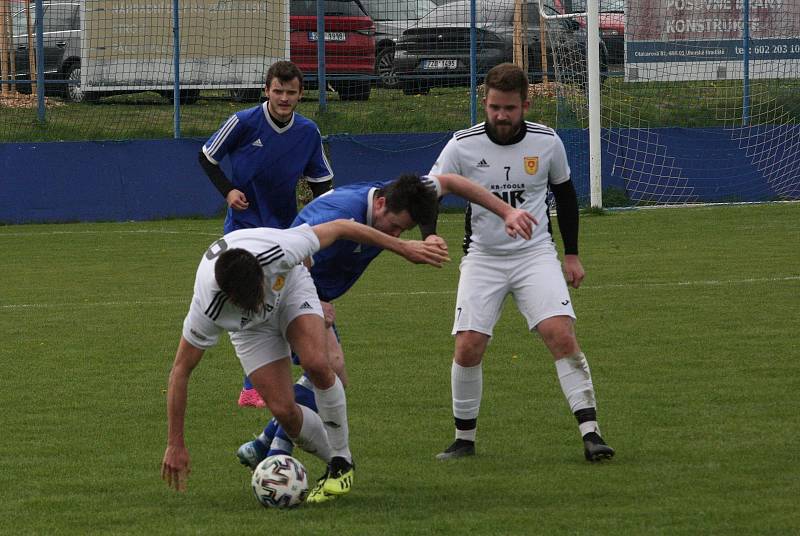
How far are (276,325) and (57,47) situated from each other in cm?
1588

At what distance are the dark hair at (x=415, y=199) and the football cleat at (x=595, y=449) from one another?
4.47 ft

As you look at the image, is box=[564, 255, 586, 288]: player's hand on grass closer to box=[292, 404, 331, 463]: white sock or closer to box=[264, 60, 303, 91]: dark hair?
box=[292, 404, 331, 463]: white sock

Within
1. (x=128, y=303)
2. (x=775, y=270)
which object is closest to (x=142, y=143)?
(x=128, y=303)

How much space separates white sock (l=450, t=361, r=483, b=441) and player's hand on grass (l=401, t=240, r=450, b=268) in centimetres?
128

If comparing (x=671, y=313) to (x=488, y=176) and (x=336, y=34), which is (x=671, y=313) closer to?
(x=488, y=176)

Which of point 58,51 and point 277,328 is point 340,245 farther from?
point 58,51

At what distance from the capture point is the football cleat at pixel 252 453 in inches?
243

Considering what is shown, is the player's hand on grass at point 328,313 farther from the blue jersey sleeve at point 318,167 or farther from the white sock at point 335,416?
the blue jersey sleeve at point 318,167

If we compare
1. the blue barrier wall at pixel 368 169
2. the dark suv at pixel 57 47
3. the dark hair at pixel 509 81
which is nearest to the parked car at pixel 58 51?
the dark suv at pixel 57 47

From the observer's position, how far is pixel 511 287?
6516 millimetres

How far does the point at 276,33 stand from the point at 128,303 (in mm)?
9892

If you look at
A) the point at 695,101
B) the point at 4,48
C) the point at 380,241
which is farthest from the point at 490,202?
the point at 4,48

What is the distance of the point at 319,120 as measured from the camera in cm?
2028

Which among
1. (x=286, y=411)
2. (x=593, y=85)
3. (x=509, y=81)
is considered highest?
(x=593, y=85)
